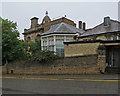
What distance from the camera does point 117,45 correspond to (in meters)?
13.8

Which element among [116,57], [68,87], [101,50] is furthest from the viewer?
[116,57]

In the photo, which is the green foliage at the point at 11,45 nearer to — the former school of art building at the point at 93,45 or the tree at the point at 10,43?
the tree at the point at 10,43

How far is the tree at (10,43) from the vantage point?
57.8 feet

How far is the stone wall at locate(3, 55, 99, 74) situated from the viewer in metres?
13.5

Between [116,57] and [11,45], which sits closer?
[116,57]

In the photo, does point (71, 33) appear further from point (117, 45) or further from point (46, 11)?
point (46, 11)

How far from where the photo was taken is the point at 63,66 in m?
14.6

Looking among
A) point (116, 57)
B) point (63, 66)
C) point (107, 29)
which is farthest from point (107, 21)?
point (63, 66)

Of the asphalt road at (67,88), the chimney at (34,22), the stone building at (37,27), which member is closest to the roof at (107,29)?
the asphalt road at (67,88)

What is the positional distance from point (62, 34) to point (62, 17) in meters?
10.5

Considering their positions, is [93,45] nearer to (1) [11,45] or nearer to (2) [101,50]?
(2) [101,50]

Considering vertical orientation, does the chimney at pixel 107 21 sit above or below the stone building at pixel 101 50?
above

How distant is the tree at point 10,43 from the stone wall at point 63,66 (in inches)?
61.2

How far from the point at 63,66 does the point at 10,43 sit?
28.8ft
